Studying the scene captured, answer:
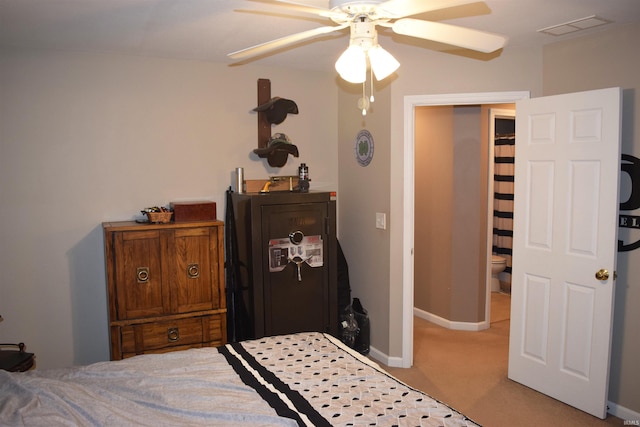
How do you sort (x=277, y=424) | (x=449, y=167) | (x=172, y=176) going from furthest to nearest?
(x=449, y=167), (x=172, y=176), (x=277, y=424)

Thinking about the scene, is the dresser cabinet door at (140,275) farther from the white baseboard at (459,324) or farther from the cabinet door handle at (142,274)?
the white baseboard at (459,324)

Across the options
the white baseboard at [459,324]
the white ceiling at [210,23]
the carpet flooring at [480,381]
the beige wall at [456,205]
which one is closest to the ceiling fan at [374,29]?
the white ceiling at [210,23]

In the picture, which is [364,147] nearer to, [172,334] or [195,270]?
[195,270]

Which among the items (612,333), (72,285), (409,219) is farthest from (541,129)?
(72,285)

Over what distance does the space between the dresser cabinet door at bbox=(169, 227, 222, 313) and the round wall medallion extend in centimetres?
137

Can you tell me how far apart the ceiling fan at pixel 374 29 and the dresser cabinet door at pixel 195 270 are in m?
1.56

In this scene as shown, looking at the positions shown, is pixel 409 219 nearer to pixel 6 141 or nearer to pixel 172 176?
pixel 172 176

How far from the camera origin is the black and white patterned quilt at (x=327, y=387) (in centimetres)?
166

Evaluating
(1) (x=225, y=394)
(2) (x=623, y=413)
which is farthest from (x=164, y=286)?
(2) (x=623, y=413)

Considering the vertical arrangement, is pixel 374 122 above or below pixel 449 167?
above

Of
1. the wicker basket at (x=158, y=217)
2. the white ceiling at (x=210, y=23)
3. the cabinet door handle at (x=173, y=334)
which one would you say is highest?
the white ceiling at (x=210, y=23)

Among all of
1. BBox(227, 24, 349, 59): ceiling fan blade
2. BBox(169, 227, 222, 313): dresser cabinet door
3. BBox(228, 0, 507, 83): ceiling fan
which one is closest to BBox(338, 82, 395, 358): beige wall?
BBox(169, 227, 222, 313): dresser cabinet door

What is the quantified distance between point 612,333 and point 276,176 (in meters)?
2.64

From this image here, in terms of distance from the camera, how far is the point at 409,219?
3787mm
